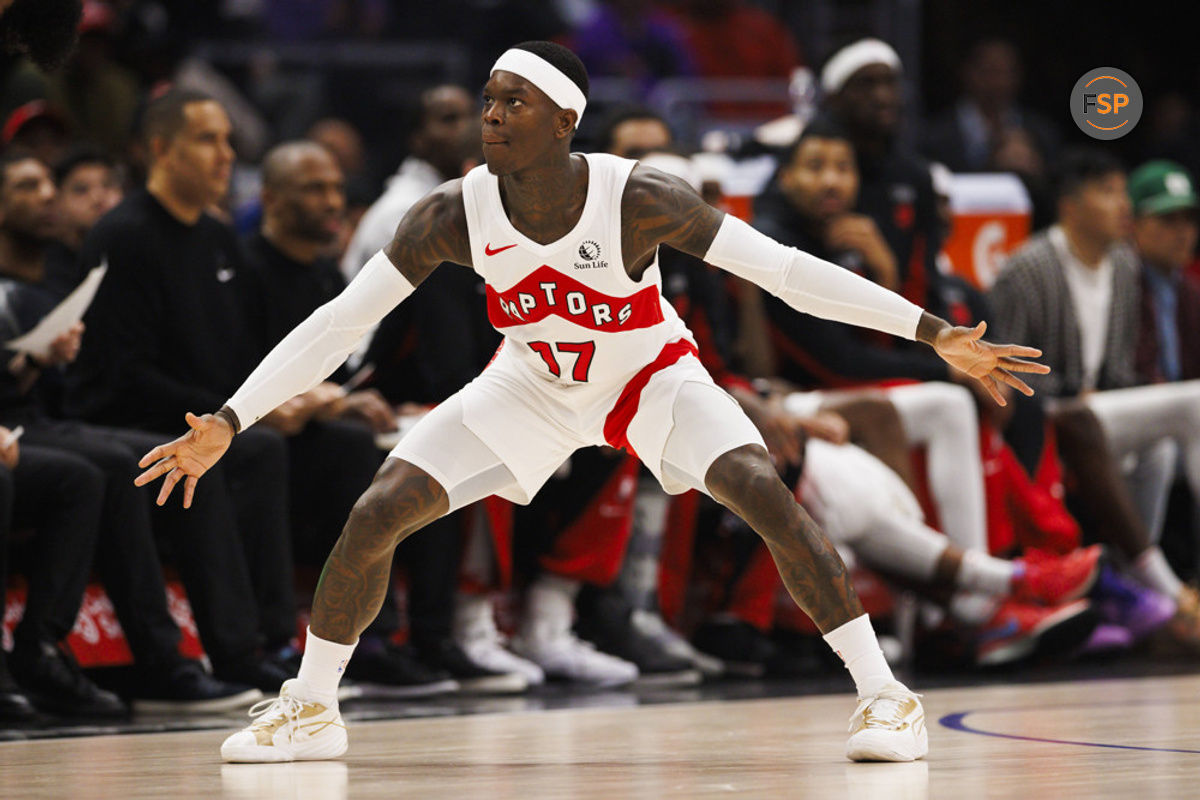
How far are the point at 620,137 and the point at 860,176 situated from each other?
143 centimetres

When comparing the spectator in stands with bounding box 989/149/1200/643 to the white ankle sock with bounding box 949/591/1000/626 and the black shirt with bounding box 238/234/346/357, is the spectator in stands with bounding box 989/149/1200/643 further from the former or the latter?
the black shirt with bounding box 238/234/346/357

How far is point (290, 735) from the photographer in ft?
14.4

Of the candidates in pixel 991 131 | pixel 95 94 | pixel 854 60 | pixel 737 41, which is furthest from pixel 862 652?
pixel 737 41

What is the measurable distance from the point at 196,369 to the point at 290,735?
2071mm

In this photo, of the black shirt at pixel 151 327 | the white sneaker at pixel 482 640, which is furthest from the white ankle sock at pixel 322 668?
the white sneaker at pixel 482 640

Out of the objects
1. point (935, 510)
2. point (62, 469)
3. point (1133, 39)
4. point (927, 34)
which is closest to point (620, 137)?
point (935, 510)

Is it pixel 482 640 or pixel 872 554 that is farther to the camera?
pixel 872 554

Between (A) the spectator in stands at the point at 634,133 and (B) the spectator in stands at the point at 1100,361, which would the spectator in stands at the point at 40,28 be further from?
(B) the spectator in stands at the point at 1100,361

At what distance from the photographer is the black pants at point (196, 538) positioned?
569cm

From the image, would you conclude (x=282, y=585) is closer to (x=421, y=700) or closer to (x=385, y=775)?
(x=421, y=700)

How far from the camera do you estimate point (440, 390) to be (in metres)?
6.53

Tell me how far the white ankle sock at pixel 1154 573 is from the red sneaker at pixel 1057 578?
1.81ft

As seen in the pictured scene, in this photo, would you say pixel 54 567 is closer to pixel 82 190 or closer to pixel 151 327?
pixel 151 327

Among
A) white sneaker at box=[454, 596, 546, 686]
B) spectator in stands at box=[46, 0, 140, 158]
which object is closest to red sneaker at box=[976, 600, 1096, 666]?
white sneaker at box=[454, 596, 546, 686]
